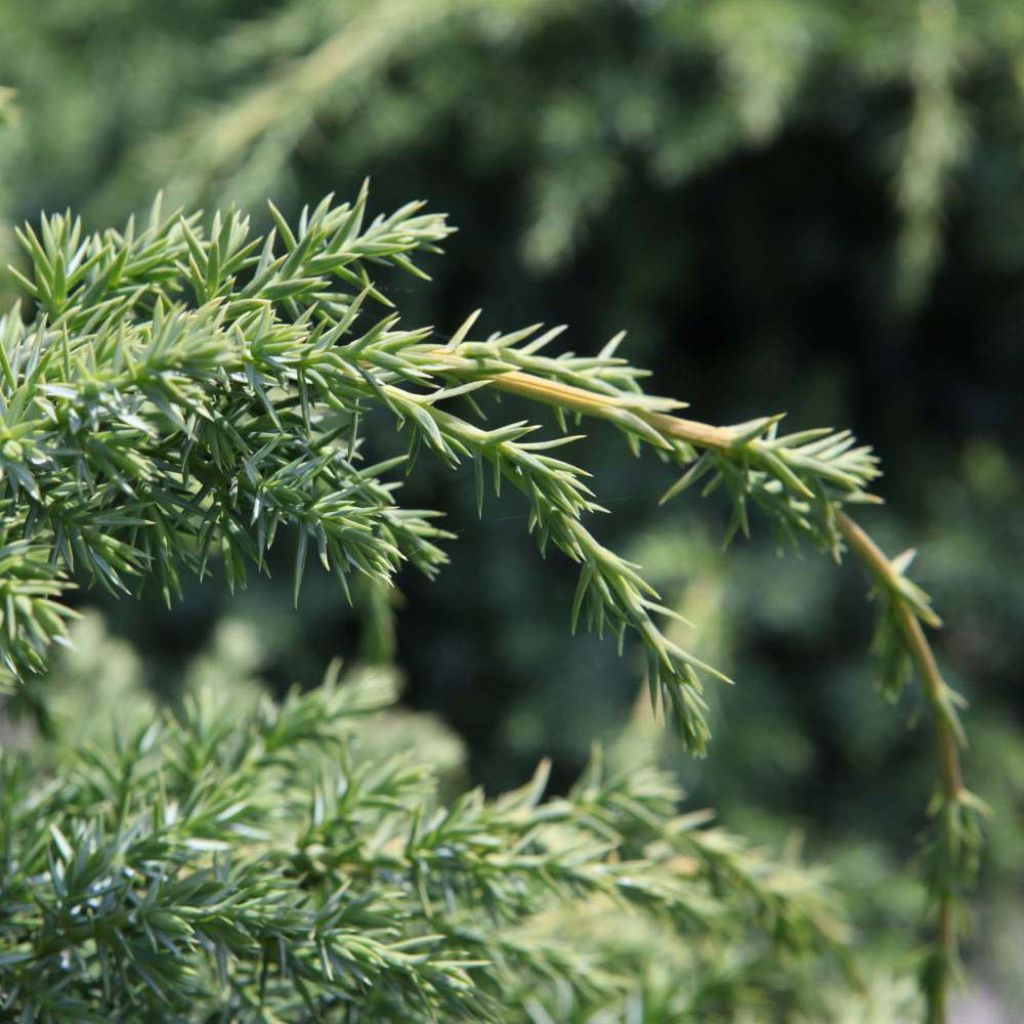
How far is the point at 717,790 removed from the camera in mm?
1192

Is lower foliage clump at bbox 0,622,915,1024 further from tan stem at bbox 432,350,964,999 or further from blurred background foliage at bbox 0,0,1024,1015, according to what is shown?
blurred background foliage at bbox 0,0,1024,1015

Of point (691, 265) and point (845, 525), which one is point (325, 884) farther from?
point (691, 265)

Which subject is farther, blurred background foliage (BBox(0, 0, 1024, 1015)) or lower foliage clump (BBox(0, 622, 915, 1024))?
blurred background foliage (BBox(0, 0, 1024, 1015))

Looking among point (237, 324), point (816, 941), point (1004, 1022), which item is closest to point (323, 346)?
point (237, 324)

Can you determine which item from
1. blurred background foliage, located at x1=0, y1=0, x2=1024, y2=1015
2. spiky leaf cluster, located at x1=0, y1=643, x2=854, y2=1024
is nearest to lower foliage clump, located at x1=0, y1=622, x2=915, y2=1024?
spiky leaf cluster, located at x1=0, y1=643, x2=854, y2=1024

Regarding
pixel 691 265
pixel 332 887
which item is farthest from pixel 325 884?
pixel 691 265

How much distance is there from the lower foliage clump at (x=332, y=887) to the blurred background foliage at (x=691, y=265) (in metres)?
0.61

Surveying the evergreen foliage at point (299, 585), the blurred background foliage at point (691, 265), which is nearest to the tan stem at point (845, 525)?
the evergreen foliage at point (299, 585)

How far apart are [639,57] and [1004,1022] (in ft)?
3.59

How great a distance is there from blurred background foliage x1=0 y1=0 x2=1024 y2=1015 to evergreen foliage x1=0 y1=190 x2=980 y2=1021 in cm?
68

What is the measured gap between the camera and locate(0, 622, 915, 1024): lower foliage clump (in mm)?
344

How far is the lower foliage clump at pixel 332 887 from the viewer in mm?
344

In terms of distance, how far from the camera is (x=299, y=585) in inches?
11.8

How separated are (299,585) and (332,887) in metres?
0.15
